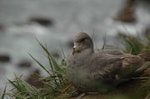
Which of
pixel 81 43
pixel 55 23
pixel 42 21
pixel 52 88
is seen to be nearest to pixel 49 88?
pixel 52 88

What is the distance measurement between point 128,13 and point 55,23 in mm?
2492

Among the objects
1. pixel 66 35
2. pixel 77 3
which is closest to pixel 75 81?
pixel 66 35

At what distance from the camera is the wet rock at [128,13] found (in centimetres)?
1708

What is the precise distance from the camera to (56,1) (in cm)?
1909

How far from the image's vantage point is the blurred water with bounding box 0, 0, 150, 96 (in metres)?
15.4

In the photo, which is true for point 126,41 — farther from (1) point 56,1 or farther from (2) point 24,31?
(1) point 56,1

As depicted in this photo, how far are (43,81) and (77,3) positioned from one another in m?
13.0

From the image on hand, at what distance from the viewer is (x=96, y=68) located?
196 inches

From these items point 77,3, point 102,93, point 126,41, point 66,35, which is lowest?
point 102,93

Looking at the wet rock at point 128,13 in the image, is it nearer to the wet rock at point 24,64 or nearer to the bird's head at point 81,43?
the wet rock at point 24,64

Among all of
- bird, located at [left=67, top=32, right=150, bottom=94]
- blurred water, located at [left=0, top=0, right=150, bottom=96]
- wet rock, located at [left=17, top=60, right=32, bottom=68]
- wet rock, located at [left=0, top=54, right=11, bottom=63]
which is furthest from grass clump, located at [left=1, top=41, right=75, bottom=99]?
wet rock, located at [left=0, top=54, right=11, bottom=63]

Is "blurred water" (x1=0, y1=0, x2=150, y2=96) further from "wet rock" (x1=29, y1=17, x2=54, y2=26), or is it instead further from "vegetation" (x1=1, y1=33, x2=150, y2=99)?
"vegetation" (x1=1, y1=33, x2=150, y2=99)

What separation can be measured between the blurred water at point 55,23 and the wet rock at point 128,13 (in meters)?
0.20

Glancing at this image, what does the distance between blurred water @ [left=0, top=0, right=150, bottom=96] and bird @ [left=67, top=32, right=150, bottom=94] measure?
30.1 ft
